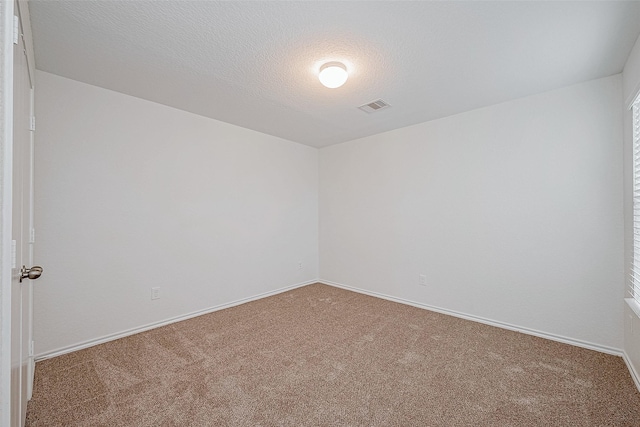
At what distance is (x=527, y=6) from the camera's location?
159cm

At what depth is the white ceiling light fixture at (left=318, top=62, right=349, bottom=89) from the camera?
2109 mm

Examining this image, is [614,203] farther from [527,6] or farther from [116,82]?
[116,82]

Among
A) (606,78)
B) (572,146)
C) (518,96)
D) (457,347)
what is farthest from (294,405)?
(606,78)

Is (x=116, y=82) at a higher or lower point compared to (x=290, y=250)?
higher

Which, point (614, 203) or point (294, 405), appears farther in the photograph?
point (614, 203)

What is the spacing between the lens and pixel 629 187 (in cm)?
215

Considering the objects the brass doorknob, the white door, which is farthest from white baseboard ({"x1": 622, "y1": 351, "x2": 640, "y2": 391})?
the brass doorknob

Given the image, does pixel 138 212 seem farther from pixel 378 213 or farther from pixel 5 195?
pixel 378 213

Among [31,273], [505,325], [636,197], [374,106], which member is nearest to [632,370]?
[505,325]

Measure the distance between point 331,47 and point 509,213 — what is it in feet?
8.12

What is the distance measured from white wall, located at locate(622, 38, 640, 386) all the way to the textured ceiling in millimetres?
137

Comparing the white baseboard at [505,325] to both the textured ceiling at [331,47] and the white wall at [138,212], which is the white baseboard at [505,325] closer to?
the white wall at [138,212]

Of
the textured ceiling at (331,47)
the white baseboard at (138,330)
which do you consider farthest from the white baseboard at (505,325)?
the textured ceiling at (331,47)

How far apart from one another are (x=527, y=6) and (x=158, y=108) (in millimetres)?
3304
